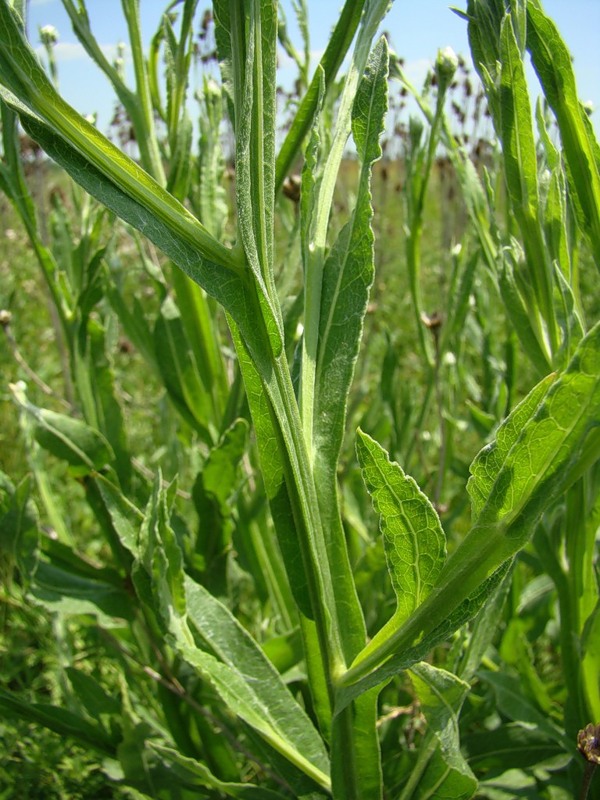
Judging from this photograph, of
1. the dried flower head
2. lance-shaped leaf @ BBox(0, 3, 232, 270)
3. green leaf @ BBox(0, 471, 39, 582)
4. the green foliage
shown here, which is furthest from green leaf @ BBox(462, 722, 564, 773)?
lance-shaped leaf @ BBox(0, 3, 232, 270)

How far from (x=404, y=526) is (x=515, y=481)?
0.35 feet

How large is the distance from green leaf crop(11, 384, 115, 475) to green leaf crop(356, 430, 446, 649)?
56cm

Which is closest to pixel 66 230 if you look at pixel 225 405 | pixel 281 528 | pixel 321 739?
pixel 225 405

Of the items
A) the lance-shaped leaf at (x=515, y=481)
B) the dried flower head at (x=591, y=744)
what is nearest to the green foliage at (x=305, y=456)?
the lance-shaped leaf at (x=515, y=481)

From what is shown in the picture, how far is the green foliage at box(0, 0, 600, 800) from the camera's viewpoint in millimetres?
577

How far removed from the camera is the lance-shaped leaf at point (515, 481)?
1.56ft

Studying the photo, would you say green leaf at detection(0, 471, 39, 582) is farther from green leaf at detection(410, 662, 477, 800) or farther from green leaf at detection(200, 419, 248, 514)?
green leaf at detection(410, 662, 477, 800)

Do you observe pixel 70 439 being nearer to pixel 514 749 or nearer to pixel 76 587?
pixel 76 587

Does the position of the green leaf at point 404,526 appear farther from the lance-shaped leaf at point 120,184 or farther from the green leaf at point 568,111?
the green leaf at point 568,111

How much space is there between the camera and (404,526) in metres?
0.58

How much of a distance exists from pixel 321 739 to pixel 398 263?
18.1ft

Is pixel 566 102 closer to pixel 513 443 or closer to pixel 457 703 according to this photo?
pixel 513 443

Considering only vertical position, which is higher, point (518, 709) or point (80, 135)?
point (80, 135)

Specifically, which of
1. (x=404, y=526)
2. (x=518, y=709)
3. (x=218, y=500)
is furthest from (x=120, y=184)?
(x=518, y=709)
